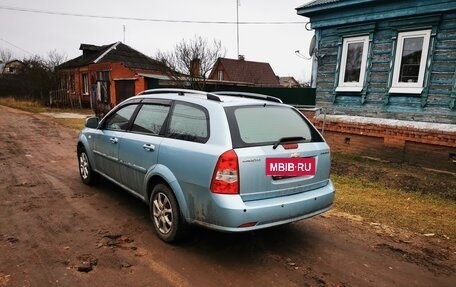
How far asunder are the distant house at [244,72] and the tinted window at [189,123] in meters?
38.0

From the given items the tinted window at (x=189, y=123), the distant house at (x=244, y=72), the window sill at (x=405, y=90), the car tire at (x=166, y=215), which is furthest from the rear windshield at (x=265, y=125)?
the distant house at (x=244, y=72)

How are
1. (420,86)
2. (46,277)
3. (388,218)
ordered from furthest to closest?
(420,86)
(388,218)
(46,277)

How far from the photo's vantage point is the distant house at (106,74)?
19.7 meters

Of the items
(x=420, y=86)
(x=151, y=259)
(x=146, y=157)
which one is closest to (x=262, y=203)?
(x=151, y=259)

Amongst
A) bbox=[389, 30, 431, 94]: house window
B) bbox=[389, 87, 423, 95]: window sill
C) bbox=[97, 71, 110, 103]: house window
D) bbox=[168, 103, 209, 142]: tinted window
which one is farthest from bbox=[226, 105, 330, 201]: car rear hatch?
bbox=[97, 71, 110, 103]: house window

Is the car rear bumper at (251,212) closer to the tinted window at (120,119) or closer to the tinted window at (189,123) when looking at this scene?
the tinted window at (189,123)

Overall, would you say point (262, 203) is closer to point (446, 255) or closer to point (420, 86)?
point (446, 255)

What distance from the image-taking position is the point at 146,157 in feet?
13.0

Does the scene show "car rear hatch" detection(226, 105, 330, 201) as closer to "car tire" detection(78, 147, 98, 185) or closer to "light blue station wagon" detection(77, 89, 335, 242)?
"light blue station wagon" detection(77, 89, 335, 242)

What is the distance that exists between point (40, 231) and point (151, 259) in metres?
1.54

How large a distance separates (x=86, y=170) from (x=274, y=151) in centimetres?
383

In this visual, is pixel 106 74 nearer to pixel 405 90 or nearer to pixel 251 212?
pixel 405 90

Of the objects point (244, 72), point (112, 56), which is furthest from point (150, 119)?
point (244, 72)

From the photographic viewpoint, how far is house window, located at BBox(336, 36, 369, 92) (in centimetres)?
957
